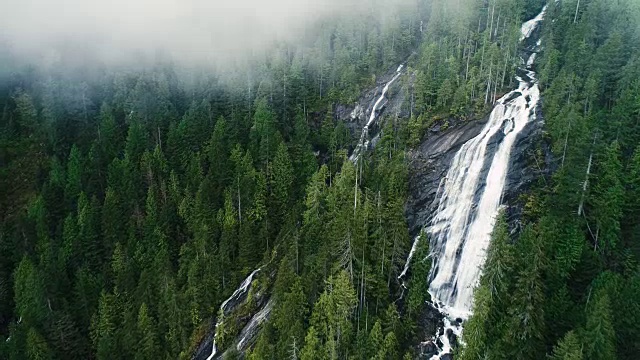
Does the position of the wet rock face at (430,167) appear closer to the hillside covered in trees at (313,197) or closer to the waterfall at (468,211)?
the waterfall at (468,211)

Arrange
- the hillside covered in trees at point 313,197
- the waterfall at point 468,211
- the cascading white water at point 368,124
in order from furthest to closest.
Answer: the cascading white water at point 368,124 → the waterfall at point 468,211 → the hillside covered in trees at point 313,197

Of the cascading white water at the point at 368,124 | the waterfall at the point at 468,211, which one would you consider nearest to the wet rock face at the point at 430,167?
the waterfall at the point at 468,211

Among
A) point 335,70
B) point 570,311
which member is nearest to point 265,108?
point 335,70

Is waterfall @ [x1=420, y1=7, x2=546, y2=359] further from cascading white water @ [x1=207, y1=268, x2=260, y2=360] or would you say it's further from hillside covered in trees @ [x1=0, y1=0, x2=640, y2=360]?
cascading white water @ [x1=207, y1=268, x2=260, y2=360]

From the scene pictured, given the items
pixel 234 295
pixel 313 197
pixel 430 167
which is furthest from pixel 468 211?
pixel 234 295

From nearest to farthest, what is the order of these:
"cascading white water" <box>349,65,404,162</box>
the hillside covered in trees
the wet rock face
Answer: the hillside covered in trees → the wet rock face → "cascading white water" <box>349,65,404,162</box>

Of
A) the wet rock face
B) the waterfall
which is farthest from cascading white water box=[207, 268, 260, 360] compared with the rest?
the waterfall

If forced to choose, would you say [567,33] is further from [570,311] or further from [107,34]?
[107,34]
